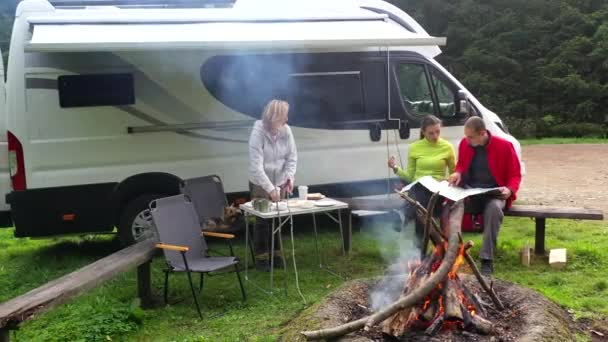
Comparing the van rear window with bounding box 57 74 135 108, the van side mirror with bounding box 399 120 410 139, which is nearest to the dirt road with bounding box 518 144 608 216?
the van side mirror with bounding box 399 120 410 139

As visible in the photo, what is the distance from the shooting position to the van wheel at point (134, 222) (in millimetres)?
6328

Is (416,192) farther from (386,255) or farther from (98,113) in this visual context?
(98,113)

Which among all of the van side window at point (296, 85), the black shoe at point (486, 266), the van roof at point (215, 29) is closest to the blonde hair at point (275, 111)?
the van roof at point (215, 29)

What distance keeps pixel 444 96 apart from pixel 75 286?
4708mm

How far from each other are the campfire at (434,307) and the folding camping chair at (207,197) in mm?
2359

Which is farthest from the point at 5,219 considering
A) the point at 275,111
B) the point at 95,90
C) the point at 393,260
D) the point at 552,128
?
the point at 552,128

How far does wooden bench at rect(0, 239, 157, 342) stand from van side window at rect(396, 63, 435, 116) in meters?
3.34

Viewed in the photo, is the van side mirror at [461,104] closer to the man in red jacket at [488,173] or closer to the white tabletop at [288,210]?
the man in red jacket at [488,173]

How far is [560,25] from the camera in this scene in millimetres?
21859

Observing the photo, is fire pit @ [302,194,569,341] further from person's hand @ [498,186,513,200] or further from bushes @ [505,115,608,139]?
bushes @ [505,115,608,139]

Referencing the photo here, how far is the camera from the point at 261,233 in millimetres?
5688

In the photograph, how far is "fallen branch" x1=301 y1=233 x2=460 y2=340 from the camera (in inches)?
134

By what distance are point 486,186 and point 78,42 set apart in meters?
3.58

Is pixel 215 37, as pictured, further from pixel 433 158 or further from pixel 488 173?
pixel 488 173
